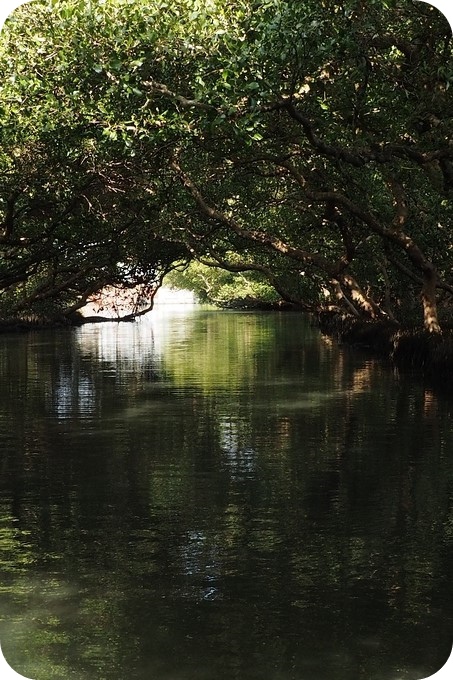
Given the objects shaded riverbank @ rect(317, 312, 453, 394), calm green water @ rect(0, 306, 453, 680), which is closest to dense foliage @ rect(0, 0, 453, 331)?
shaded riverbank @ rect(317, 312, 453, 394)

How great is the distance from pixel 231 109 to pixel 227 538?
7.75 m

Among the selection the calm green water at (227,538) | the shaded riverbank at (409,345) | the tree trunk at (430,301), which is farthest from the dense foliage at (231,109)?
the calm green water at (227,538)

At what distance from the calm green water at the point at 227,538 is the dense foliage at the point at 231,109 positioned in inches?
176

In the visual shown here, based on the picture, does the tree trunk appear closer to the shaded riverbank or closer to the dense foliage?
the dense foliage

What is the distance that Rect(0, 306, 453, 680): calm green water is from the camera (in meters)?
5.97

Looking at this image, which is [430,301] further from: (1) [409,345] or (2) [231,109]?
(2) [231,109]

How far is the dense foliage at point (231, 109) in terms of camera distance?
1484 centimetres

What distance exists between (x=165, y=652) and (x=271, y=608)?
0.97 meters

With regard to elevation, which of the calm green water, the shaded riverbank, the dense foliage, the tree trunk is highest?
the dense foliage

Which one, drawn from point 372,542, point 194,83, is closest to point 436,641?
point 372,542

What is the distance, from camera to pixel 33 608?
22.1ft

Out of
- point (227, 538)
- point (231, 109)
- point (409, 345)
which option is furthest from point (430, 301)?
point (227, 538)

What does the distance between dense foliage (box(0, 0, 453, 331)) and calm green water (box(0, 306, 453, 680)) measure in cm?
448

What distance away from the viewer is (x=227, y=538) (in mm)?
8477
